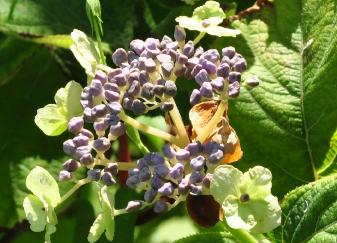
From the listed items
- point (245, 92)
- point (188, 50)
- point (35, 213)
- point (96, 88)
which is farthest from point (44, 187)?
point (245, 92)

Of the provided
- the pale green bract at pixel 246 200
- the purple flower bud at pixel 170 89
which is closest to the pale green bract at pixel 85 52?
the purple flower bud at pixel 170 89

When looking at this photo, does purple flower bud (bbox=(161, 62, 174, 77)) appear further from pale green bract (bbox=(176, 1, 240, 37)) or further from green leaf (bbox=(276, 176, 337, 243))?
green leaf (bbox=(276, 176, 337, 243))

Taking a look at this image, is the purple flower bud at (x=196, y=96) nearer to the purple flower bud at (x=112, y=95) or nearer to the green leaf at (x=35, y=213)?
the purple flower bud at (x=112, y=95)

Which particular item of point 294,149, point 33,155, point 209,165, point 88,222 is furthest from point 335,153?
point 33,155

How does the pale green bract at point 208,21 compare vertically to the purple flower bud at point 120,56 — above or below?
above

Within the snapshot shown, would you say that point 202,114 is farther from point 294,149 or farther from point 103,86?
point 294,149

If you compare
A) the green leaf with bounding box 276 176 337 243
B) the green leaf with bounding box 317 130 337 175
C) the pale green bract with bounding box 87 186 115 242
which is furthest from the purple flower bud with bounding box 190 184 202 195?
the green leaf with bounding box 317 130 337 175
